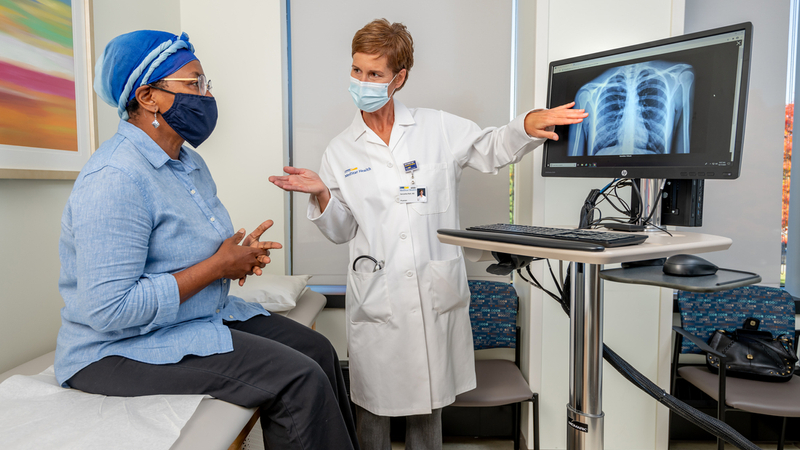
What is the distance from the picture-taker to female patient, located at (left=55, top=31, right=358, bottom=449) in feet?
3.31

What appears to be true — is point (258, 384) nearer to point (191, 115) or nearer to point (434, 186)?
point (191, 115)

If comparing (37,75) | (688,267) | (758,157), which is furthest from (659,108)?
(37,75)

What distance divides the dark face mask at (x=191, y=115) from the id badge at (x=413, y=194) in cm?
68

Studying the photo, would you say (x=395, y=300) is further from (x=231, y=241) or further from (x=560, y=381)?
(x=560, y=381)

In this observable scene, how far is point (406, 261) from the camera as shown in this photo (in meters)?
1.65

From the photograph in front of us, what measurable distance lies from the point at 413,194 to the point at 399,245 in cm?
19

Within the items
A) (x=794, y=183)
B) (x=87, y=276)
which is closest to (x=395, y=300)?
(x=87, y=276)

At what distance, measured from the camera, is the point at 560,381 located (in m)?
2.06

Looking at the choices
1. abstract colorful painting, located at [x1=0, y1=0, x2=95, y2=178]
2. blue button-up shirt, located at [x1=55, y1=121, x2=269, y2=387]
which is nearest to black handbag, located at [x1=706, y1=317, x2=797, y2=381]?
blue button-up shirt, located at [x1=55, y1=121, x2=269, y2=387]

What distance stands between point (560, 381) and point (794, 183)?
1545 millimetres

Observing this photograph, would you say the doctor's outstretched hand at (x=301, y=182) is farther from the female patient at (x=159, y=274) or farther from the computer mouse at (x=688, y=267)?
the computer mouse at (x=688, y=267)

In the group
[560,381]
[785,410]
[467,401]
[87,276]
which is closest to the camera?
[87,276]

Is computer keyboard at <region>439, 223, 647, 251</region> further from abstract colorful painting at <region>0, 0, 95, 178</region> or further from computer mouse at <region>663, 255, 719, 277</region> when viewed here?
abstract colorful painting at <region>0, 0, 95, 178</region>

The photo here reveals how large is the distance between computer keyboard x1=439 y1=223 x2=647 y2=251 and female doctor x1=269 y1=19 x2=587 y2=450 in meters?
0.44
